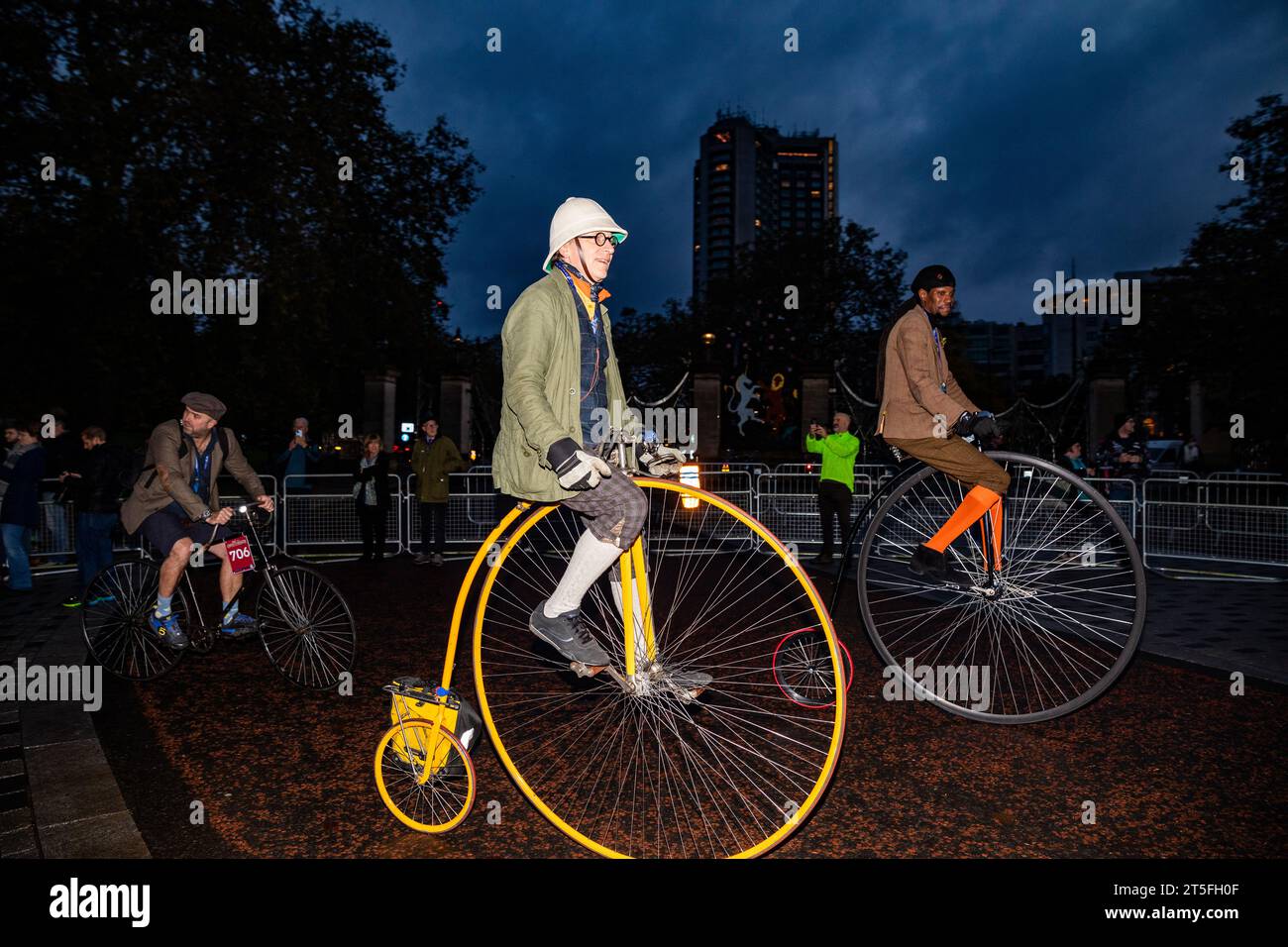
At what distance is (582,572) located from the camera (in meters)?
3.20

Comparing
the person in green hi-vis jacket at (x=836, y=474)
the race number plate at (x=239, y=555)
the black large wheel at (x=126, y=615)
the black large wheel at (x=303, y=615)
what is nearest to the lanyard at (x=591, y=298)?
the black large wheel at (x=303, y=615)

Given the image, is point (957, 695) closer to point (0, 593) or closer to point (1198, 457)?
point (0, 593)

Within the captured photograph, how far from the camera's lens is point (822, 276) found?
53.7 m

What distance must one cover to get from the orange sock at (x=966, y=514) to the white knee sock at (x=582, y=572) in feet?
7.11

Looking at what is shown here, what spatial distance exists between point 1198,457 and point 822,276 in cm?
3313

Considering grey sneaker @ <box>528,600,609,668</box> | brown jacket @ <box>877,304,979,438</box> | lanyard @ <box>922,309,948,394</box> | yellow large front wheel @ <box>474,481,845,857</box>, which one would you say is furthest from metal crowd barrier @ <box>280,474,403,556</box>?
grey sneaker @ <box>528,600,609,668</box>

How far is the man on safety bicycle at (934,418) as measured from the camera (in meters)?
4.36

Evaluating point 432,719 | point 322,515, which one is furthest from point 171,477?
point 322,515

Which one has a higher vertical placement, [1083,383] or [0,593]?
[1083,383]

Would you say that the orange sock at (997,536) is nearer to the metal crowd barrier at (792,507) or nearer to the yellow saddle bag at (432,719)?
the yellow saddle bag at (432,719)

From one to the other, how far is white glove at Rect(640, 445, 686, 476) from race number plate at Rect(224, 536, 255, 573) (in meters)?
3.63

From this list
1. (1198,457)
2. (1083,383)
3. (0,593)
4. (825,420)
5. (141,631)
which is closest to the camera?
(141,631)

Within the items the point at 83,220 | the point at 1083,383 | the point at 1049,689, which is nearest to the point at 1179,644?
the point at 1049,689

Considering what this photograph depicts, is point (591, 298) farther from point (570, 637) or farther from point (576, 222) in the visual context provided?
point (570, 637)
